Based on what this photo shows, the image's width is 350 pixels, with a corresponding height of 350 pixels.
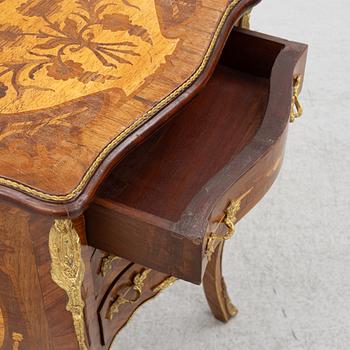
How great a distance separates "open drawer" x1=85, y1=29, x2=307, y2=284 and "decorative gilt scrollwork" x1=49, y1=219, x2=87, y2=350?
5cm

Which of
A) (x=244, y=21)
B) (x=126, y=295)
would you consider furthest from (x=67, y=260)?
(x=244, y=21)

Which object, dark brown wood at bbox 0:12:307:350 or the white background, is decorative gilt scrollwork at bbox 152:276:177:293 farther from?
the white background

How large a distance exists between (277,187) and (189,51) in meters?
0.74

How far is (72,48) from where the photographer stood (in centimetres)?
102

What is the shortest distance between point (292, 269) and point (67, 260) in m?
0.78

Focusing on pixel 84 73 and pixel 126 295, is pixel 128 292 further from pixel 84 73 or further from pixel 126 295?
pixel 84 73

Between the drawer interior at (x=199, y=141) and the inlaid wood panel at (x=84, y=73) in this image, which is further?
the drawer interior at (x=199, y=141)

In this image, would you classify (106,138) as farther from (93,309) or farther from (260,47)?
(260,47)

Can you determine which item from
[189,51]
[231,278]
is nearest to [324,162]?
[231,278]

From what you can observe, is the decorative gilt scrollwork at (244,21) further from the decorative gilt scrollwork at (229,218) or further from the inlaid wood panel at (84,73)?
the decorative gilt scrollwork at (229,218)

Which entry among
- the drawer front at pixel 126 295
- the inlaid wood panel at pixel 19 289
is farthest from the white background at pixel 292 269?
the inlaid wood panel at pixel 19 289

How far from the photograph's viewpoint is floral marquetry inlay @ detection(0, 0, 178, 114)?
3.11 ft

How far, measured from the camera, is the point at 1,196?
821 mm

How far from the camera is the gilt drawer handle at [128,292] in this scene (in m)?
1.06
